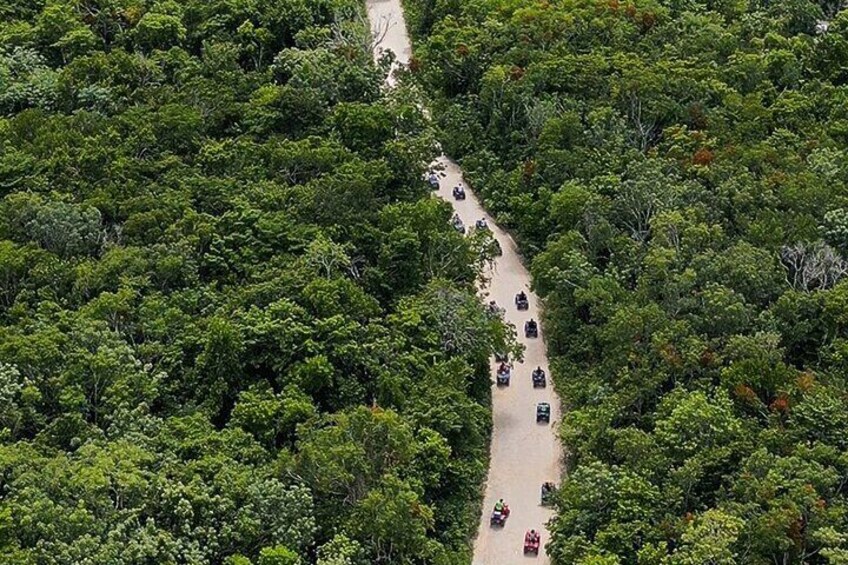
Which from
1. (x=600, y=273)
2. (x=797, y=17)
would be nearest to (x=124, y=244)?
(x=600, y=273)

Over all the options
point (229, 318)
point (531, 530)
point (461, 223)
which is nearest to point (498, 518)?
Answer: point (531, 530)

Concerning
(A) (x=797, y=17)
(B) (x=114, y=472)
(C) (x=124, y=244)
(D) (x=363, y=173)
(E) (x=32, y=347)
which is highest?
(A) (x=797, y=17)

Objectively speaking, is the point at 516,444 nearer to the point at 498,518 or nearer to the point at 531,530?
the point at 498,518

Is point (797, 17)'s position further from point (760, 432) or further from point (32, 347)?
point (32, 347)

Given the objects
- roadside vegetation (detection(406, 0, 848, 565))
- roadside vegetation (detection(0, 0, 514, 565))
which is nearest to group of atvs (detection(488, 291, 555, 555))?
roadside vegetation (detection(406, 0, 848, 565))

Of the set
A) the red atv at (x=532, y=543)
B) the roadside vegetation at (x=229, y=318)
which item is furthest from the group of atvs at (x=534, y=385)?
the roadside vegetation at (x=229, y=318)

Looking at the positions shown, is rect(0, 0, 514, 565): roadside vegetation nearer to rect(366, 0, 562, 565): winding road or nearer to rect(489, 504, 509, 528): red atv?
rect(489, 504, 509, 528): red atv
